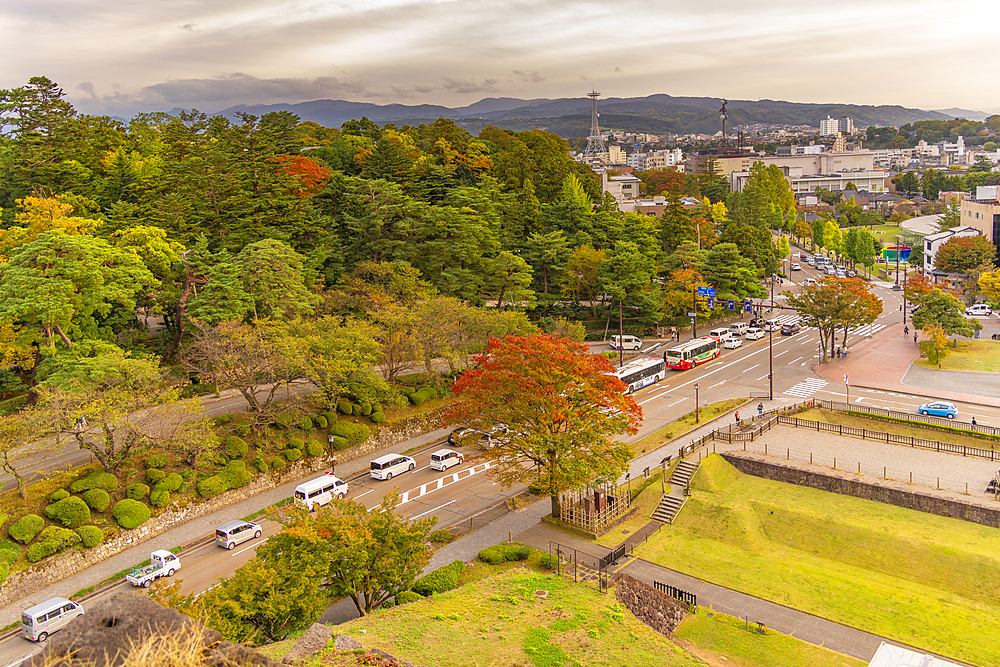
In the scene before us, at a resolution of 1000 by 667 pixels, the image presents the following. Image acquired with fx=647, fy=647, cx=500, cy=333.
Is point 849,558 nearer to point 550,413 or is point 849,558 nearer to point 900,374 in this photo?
point 550,413

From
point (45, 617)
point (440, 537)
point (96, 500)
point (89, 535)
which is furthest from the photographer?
point (96, 500)

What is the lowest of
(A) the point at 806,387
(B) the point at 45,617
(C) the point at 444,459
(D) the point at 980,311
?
(C) the point at 444,459

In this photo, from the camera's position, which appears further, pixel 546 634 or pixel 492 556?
pixel 492 556

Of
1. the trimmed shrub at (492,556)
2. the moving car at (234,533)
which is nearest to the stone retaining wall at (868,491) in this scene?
the trimmed shrub at (492,556)

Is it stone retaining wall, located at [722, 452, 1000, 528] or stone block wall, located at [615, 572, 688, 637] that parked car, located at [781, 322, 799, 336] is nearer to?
stone retaining wall, located at [722, 452, 1000, 528]

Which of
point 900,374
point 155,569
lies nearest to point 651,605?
point 155,569

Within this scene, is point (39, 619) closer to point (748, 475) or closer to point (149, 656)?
point (149, 656)

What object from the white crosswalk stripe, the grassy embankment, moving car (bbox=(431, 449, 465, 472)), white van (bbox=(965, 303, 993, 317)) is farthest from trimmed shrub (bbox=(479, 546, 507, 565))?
white van (bbox=(965, 303, 993, 317))

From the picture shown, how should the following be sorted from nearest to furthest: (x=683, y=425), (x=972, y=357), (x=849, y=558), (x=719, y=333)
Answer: (x=849, y=558) → (x=683, y=425) → (x=972, y=357) → (x=719, y=333)
